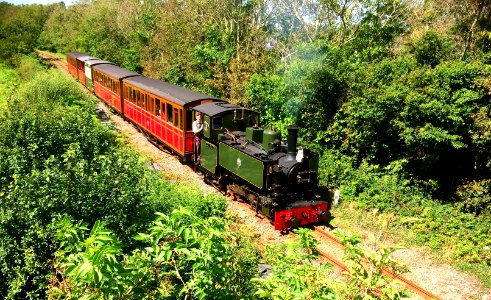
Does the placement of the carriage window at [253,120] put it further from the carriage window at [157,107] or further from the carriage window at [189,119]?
the carriage window at [157,107]

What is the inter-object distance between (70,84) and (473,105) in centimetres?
1662

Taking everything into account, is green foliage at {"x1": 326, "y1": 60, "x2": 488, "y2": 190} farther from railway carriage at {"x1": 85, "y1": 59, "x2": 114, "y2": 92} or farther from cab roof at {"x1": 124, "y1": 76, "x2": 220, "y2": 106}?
railway carriage at {"x1": 85, "y1": 59, "x2": 114, "y2": 92}

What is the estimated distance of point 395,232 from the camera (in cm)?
1059

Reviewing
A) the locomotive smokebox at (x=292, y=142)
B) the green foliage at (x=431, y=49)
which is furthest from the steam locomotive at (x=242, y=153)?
the green foliage at (x=431, y=49)

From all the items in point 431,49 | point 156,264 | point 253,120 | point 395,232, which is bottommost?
point 395,232

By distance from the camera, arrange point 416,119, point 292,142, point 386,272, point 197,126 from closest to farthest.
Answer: point 386,272
point 292,142
point 416,119
point 197,126

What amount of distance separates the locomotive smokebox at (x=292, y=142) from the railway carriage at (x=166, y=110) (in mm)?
4666

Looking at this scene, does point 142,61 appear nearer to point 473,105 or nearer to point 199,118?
point 199,118

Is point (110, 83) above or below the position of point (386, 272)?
above

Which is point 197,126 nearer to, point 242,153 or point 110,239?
point 242,153

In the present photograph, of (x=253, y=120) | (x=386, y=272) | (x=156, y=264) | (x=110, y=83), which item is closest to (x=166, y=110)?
(x=253, y=120)

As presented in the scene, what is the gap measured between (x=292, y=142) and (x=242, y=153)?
152cm

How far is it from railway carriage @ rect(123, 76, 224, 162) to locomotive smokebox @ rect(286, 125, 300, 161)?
4666 mm

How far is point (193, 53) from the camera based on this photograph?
75.7 feet
